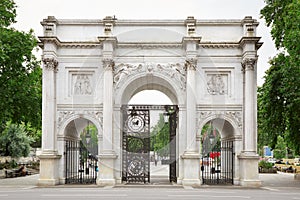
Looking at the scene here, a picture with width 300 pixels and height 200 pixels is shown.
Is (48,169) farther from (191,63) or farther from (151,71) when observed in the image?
(191,63)

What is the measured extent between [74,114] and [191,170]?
702 cm

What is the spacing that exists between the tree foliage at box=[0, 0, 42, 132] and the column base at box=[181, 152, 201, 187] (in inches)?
429

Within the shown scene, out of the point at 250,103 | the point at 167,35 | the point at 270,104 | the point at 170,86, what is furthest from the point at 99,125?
the point at 270,104

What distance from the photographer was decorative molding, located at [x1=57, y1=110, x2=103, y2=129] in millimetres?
27469

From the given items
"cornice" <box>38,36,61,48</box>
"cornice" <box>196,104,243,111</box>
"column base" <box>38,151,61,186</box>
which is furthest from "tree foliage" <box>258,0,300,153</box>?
"column base" <box>38,151,61,186</box>

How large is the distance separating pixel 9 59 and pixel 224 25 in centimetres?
1236

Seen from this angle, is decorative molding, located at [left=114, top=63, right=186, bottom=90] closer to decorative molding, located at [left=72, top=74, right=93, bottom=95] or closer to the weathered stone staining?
the weathered stone staining

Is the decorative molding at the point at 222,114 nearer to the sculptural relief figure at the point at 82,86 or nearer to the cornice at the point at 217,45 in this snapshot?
the cornice at the point at 217,45

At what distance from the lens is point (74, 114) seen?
27609mm

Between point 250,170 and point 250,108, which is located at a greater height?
point 250,108

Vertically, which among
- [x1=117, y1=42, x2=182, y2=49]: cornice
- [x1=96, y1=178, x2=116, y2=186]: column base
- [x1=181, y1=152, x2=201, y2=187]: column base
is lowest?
[x1=96, y1=178, x2=116, y2=186]: column base

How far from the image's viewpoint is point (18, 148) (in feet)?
171

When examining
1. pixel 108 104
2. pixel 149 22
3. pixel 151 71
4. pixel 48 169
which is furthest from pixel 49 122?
pixel 149 22

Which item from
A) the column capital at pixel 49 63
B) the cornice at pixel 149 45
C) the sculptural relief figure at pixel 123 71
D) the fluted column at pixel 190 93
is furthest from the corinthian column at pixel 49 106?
the fluted column at pixel 190 93
